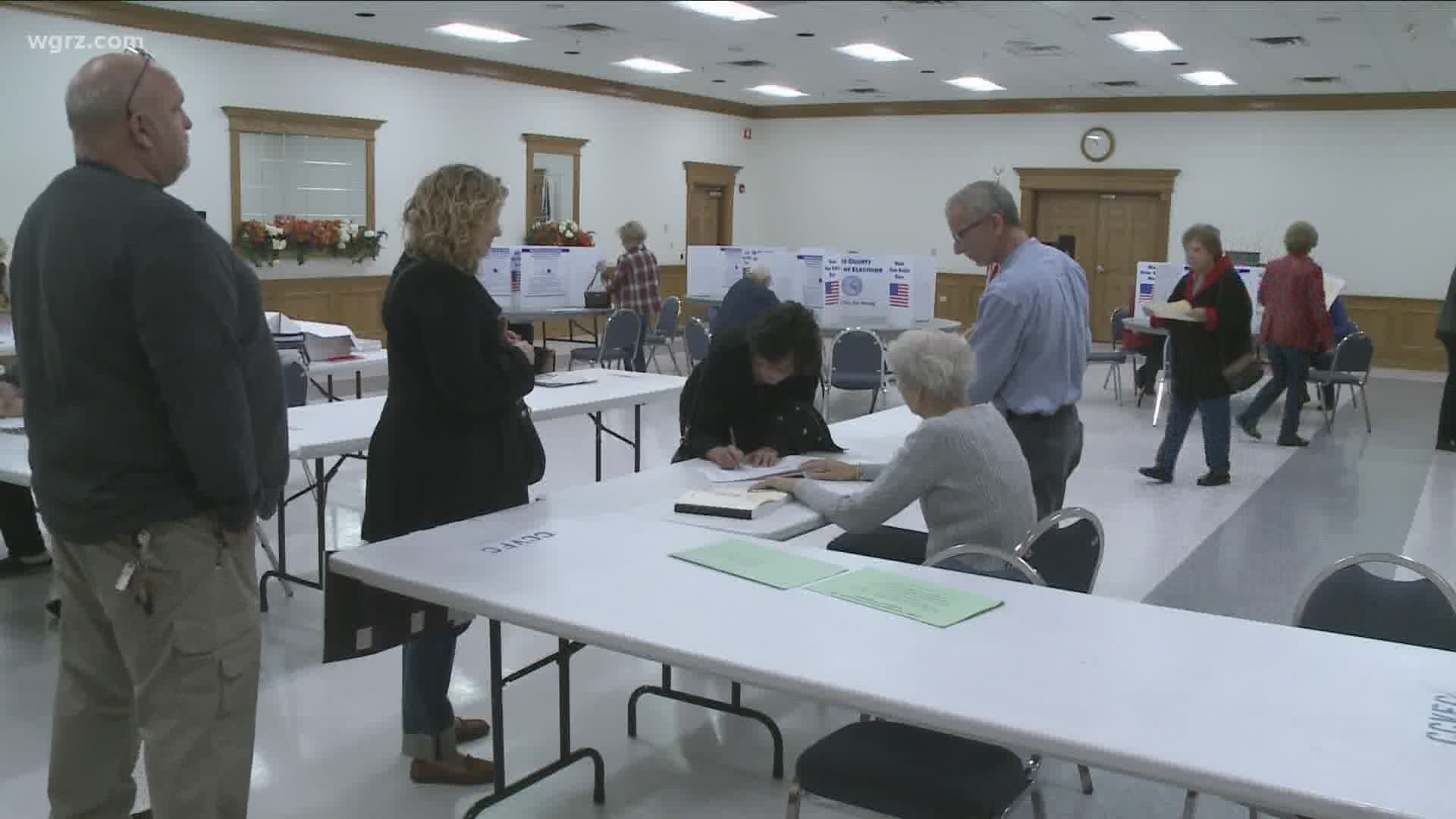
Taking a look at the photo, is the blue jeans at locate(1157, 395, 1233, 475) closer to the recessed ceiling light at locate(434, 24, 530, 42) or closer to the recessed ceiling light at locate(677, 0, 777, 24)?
the recessed ceiling light at locate(677, 0, 777, 24)

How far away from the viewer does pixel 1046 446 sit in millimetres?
3553

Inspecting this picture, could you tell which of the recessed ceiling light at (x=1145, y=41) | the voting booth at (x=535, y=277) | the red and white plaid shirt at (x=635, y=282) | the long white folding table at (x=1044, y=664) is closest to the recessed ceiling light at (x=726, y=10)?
the red and white plaid shirt at (x=635, y=282)

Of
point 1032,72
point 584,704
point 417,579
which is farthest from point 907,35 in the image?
point 417,579

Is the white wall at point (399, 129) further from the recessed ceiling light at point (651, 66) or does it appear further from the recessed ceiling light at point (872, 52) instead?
the recessed ceiling light at point (872, 52)

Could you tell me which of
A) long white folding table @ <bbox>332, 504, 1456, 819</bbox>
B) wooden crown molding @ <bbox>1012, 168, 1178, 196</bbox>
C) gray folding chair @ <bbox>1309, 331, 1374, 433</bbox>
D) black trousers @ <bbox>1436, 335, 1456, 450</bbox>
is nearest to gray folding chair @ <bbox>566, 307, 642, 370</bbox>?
gray folding chair @ <bbox>1309, 331, 1374, 433</bbox>

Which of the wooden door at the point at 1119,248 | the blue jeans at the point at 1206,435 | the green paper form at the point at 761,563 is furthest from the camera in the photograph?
the wooden door at the point at 1119,248

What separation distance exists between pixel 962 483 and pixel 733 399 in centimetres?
106

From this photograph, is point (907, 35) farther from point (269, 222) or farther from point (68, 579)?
point (68, 579)

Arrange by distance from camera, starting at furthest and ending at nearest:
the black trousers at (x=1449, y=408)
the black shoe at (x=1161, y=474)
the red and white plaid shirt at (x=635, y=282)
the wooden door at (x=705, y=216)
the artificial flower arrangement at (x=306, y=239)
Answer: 1. the wooden door at (x=705, y=216)
2. the red and white plaid shirt at (x=635, y=282)
3. the artificial flower arrangement at (x=306, y=239)
4. the black trousers at (x=1449, y=408)
5. the black shoe at (x=1161, y=474)

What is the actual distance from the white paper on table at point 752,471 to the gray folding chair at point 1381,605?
4.71 feet

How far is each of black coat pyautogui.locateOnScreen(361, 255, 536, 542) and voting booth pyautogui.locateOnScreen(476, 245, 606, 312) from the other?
7.16 m

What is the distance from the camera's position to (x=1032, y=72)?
12.9 m

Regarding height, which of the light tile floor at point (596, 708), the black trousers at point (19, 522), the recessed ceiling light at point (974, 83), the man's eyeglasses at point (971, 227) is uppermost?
the recessed ceiling light at point (974, 83)

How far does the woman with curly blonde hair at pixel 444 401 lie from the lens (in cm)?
264
